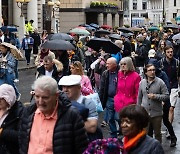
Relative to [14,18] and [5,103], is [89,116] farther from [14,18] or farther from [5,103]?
[14,18]

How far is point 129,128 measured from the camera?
204 inches

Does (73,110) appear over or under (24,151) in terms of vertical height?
over

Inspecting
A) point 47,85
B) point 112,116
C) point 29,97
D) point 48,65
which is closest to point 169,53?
point 112,116

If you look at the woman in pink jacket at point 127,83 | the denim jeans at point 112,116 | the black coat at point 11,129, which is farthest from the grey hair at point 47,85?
the denim jeans at point 112,116

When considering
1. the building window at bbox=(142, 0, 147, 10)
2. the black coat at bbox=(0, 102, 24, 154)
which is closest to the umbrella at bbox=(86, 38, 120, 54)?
the black coat at bbox=(0, 102, 24, 154)

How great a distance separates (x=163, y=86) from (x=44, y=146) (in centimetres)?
460

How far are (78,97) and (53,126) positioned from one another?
3.31 ft

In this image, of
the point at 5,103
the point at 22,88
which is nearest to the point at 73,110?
the point at 5,103

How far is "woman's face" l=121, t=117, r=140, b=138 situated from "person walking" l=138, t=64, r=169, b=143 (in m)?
4.64

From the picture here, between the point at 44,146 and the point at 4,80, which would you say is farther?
the point at 4,80

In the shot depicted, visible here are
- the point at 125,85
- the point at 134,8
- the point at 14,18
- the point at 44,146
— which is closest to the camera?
the point at 44,146

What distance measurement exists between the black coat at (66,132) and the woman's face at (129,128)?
1.83ft

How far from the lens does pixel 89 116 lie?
20.9 feet

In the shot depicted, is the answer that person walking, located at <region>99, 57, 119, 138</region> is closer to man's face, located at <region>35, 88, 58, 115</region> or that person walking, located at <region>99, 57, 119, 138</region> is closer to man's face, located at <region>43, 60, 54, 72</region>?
man's face, located at <region>43, 60, 54, 72</region>
